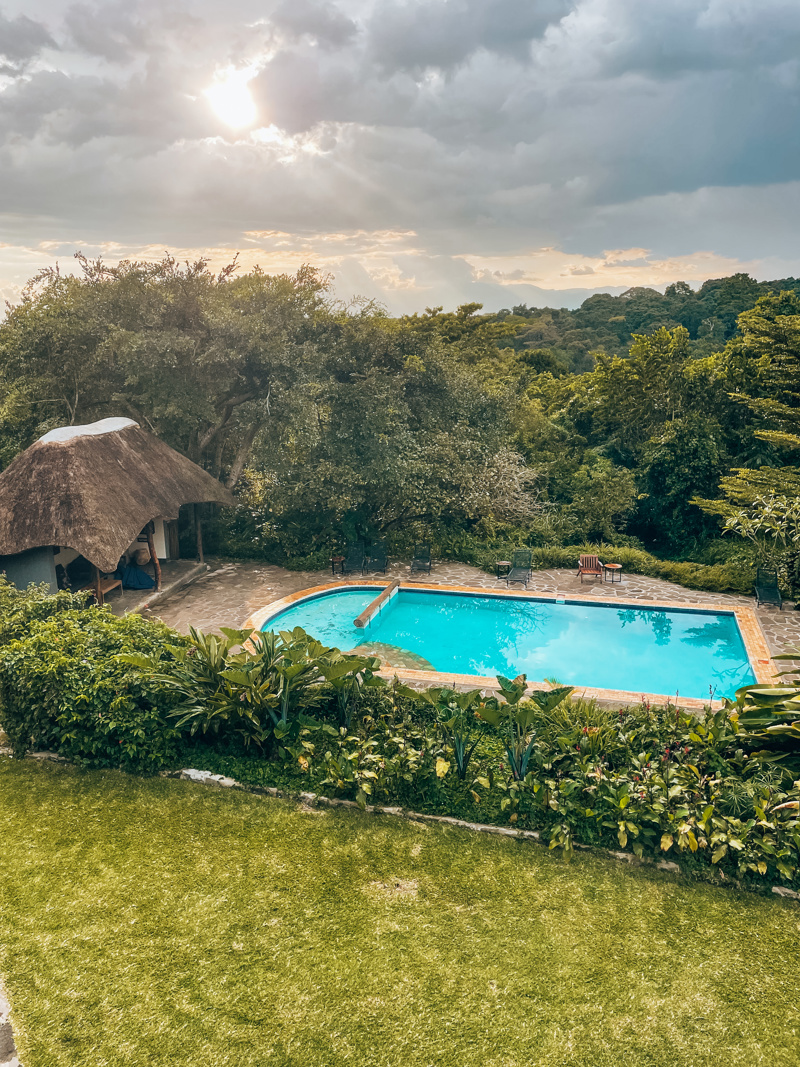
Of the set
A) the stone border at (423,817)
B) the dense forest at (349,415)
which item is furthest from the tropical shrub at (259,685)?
the dense forest at (349,415)

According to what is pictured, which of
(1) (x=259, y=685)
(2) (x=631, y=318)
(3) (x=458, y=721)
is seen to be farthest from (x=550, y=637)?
(2) (x=631, y=318)

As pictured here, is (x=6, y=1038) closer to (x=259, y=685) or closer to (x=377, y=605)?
(x=259, y=685)

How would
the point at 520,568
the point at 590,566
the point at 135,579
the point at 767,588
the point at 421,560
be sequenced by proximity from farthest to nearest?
1. the point at 421,560
2. the point at 590,566
3. the point at 520,568
4. the point at 135,579
5. the point at 767,588

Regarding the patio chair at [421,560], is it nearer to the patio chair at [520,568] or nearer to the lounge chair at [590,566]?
the patio chair at [520,568]

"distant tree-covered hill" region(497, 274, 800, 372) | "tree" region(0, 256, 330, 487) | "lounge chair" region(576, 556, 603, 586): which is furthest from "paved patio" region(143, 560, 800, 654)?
"distant tree-covered hill" region(497, 274, 800, 372)

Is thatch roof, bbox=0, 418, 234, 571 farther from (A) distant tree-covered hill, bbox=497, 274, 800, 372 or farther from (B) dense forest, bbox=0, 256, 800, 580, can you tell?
(A) distant tree-covered hill, bbox=497, 274, 800, 372

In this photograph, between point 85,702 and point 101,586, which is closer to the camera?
point 85,702

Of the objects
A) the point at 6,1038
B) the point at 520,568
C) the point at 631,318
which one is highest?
the point at 631,318
